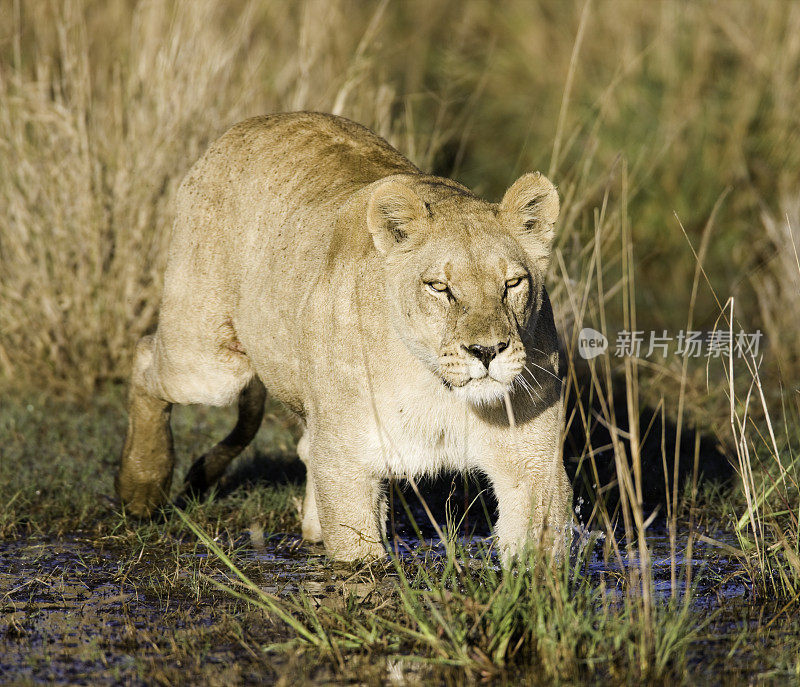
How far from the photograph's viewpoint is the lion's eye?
4.11 metres

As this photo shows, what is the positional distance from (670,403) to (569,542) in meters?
3.42

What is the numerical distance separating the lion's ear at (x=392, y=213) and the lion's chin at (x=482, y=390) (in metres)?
0.63

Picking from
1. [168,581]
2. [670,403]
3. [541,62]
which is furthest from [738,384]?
[541,62]

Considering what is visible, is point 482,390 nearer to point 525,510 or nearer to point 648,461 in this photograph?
point 525,510

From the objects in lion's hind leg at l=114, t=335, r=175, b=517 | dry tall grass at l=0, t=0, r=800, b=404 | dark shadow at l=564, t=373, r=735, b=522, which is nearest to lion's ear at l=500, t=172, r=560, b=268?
dry tall grass at l=0, t=0, r=800, b=404

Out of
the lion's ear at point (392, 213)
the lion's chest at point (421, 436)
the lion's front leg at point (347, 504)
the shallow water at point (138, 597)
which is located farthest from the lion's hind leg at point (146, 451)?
the lion's ear at point (392, 213)

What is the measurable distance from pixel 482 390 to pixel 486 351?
0.17m

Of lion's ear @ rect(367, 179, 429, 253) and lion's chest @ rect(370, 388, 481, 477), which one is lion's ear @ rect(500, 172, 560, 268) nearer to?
lion's ear @ rect(367, 179, 429, 253)

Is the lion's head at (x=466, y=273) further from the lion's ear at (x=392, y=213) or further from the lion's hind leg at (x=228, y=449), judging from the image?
the lion's hind leg at (x=228, y=449)

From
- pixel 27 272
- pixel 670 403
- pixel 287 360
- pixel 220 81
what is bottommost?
pixel 670 403

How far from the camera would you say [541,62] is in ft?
43.3

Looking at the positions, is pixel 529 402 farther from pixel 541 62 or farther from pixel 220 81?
pixel 541 62

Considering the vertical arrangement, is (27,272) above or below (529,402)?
below

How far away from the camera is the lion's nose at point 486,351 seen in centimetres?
391
